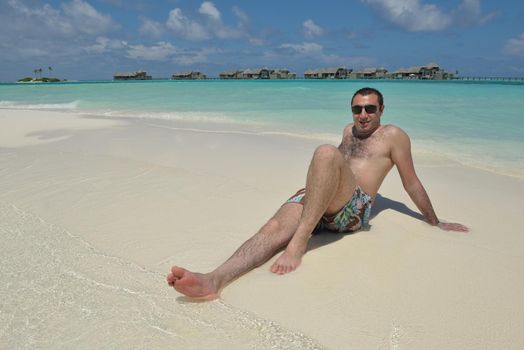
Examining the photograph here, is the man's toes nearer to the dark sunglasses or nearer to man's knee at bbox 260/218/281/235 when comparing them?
man's knee at bbox 260/218/281/235

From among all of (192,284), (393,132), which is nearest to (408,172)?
(393,132)

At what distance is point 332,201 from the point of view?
253 cm

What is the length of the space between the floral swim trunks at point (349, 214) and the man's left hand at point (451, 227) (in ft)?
2.20

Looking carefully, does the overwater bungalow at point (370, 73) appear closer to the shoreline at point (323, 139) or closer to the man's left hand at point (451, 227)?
the shoreline at point (323, 139)

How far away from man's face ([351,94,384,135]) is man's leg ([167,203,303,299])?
838 mm

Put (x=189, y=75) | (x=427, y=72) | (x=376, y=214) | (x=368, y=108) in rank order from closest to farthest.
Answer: (x=368, y=108), (x=376, y=214), (x=427, y=72), (x=189, y=75)

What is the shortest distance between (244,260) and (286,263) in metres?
0.26

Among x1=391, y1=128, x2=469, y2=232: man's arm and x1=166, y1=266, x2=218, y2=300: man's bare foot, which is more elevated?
x1=391, y1=128, x2=469, y2=232: man's arm

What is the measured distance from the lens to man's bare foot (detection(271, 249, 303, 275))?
7.56 feet

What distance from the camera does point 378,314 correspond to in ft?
6.27

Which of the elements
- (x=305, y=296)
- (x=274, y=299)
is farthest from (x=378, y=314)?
(x=274, y=299)

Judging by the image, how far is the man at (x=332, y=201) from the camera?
86.7 inches

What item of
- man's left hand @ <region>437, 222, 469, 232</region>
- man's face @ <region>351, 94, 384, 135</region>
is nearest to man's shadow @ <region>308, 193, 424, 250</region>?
man's left hand @ <region>437, 222, 469, 232</region>

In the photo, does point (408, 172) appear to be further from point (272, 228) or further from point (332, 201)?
point (272, 228)
